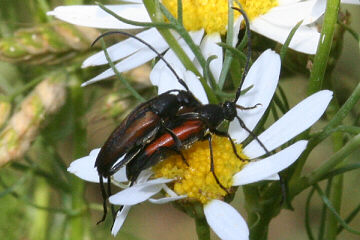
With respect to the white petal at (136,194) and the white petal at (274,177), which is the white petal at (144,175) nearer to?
the white petal at (136,194)

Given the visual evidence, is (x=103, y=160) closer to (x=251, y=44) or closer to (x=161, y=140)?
(x=161, y=140)

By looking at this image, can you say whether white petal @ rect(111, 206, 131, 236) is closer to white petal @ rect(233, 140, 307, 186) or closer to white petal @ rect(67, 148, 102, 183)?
white petal @ rect(67, 148, 102, 183)

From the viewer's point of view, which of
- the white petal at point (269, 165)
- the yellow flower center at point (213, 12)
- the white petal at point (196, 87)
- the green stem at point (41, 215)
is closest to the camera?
the white petal at point (269, 165)

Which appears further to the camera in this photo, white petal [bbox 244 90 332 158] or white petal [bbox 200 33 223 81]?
white petal [bbox 200 33 223 81]

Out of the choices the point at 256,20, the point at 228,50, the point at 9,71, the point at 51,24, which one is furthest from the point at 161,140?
the point at 9,71

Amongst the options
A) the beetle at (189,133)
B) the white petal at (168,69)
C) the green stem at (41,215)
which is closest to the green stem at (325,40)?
the beetle at (189,133)

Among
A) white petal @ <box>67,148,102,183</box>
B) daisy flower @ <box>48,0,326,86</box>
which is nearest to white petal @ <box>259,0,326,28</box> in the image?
daisy flower @ <box>48,0,326,86</box>

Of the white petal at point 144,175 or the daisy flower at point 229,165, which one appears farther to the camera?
the white petal at point 144,175
